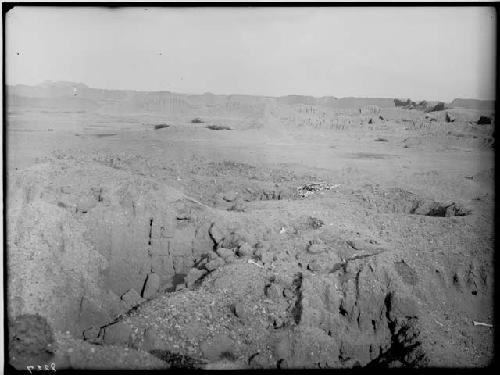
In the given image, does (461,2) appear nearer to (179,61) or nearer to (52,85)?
(179,61)

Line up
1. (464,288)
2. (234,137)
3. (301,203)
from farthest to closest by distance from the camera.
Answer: (234,137) < (301,203) < (464,288)

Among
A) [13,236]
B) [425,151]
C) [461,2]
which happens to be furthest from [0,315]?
[461,2]

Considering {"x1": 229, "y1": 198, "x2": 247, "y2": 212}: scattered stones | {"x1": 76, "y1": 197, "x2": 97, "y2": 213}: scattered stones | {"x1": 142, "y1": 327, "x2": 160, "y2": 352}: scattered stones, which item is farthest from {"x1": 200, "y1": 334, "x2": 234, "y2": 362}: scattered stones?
{"x1": 76, "y1": 197, "x2": 97, "y2": 213}: scattered stones

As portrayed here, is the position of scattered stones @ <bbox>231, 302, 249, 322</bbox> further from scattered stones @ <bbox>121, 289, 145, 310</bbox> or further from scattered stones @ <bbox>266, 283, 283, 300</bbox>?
scattered stones @ <bbox>121, 289, 145, 310</bbox>

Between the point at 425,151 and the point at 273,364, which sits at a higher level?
the point at 425,151

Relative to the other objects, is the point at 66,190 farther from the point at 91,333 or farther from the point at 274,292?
the point at 274,292

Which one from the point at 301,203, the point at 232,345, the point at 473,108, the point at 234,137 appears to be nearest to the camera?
the point at 232,345

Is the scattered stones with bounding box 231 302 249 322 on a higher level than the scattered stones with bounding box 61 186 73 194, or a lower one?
lower
